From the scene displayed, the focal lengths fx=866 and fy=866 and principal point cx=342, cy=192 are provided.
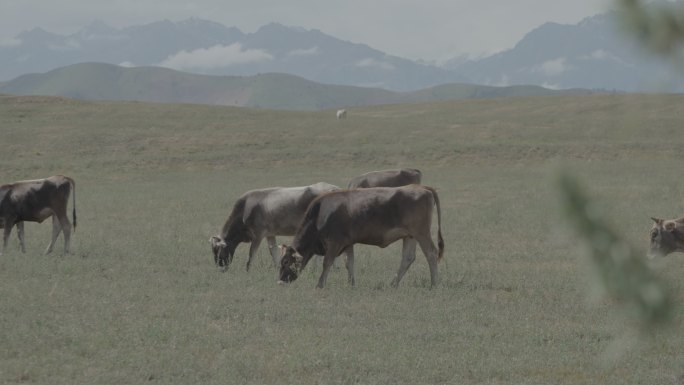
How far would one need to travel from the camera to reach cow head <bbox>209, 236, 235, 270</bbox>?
18.3 m

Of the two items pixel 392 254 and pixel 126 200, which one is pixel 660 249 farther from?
pixel 126 200

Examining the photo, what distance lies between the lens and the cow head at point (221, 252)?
18328mm

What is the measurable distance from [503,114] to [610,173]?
4284cm

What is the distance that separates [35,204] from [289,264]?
6.98 metres

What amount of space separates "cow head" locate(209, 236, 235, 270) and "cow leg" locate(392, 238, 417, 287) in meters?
4.24

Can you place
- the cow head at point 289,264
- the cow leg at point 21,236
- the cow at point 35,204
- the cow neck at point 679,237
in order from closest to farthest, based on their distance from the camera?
1. the cow head at point 289,264
2. the cow neck at point 679,237
3. the cow at point 35,204
4. the cow leg at point 21,236

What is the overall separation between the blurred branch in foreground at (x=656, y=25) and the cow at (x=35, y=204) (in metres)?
17.7

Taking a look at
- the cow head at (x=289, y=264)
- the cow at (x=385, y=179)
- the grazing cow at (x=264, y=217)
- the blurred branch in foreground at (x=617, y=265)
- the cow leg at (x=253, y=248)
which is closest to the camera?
the blurred branch in foreground at (x=617, y=265)

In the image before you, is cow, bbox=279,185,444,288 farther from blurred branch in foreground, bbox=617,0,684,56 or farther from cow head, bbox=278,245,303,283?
blurred branch in foreground, bbox=617,0,684,56

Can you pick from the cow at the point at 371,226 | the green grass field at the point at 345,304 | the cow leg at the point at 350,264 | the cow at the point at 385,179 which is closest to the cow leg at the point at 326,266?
the cow at the point at 371,226

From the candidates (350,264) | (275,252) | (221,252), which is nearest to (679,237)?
(350,264)

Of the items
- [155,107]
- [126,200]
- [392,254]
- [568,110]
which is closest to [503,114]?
[568,110]

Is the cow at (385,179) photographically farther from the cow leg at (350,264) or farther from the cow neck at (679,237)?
the cow neck at (679,237)

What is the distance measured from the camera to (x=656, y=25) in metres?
3.25
